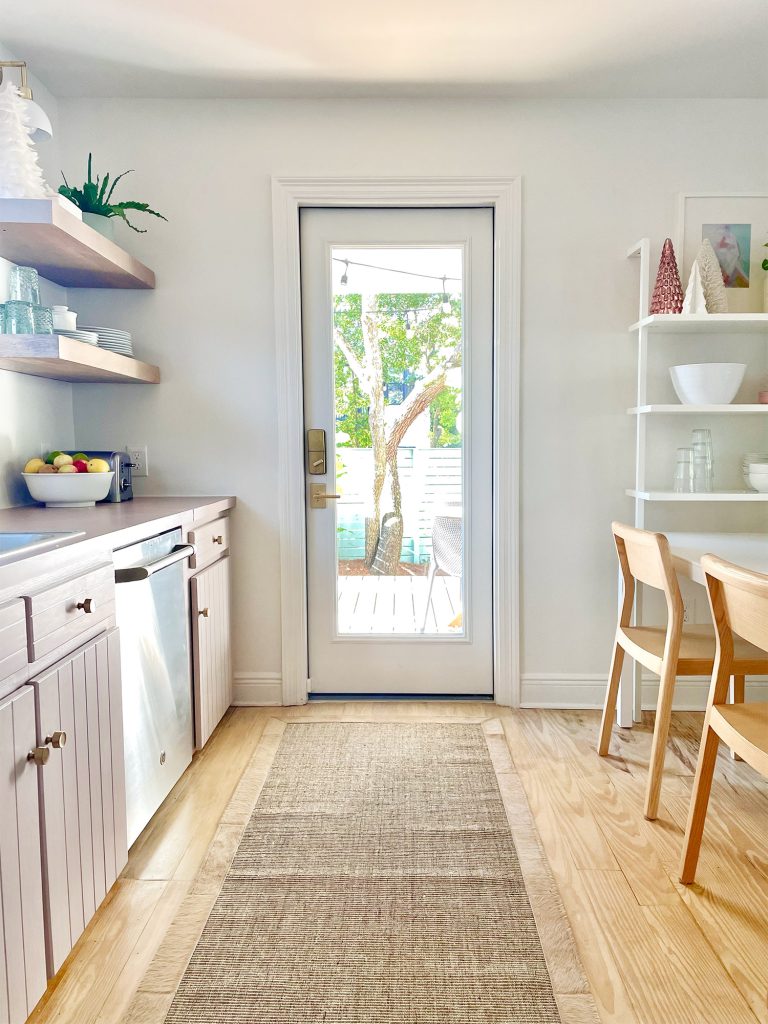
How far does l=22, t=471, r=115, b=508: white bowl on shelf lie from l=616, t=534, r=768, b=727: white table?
6.24 feet

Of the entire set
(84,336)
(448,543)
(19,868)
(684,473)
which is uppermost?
(84,336)

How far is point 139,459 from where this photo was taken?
290cm

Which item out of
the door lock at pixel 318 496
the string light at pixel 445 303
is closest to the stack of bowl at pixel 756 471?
the string light at pixel 445 303

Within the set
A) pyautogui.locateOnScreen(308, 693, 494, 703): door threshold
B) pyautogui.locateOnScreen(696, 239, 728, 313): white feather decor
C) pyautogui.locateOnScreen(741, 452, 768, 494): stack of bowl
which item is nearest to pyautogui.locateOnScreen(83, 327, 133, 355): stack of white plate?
pyautogui.locateOnScreen(308, 693, 494, 703): door threshold

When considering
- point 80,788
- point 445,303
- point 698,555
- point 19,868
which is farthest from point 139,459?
point 698,555

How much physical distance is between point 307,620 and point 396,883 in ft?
4.52

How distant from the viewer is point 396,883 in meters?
1.76

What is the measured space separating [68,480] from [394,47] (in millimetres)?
1832

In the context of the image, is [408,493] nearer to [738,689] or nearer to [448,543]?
[448,543]

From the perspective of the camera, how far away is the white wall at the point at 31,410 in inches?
93.4

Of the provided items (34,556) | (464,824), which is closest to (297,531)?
(464,824)

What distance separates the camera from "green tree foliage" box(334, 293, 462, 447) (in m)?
2.92

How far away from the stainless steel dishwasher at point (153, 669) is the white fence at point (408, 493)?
873 millimetres

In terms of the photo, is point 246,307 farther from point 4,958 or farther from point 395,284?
point 4,958
